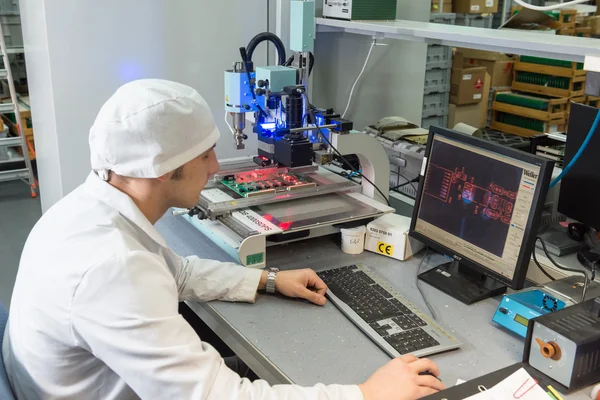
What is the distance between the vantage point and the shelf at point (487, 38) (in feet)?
4.89

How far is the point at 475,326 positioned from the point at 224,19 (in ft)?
4.83

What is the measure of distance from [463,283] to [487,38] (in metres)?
0.68

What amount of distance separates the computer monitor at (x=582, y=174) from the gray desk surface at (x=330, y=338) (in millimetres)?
376

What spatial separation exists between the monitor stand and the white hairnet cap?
0.77 meters

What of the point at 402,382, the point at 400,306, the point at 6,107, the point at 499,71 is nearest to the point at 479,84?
the point at 499,71

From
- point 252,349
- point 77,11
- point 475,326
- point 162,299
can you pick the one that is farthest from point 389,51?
point 162,299

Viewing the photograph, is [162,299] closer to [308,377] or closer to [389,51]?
[308,377]

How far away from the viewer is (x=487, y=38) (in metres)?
1.68

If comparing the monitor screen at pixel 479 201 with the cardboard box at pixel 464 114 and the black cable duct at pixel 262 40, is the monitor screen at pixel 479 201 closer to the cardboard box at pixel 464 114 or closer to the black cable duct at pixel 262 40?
the black cable duct at pixel 262 40

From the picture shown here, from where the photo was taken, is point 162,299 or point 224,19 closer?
point 162,299

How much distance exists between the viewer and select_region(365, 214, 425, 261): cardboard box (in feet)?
5.71

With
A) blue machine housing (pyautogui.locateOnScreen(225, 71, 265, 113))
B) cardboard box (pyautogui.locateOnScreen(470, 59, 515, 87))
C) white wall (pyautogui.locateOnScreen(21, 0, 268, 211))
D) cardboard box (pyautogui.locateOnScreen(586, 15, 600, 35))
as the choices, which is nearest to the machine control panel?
white wall (pyautogui.locateOnScreen(21, 0, 268, 211))

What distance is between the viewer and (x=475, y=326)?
4.71 ft

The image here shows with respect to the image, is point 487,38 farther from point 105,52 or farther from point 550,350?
Answer: point 105,52
